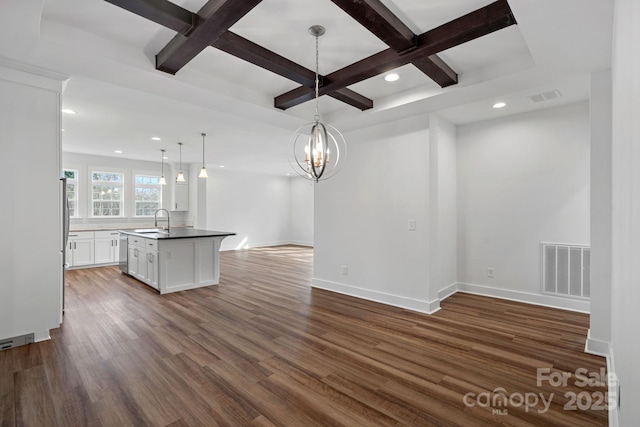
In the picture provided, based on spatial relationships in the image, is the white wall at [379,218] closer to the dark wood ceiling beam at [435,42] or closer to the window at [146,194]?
the dark wood ceiling beam at [435,42]

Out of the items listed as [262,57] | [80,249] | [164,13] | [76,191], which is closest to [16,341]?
[164,13]

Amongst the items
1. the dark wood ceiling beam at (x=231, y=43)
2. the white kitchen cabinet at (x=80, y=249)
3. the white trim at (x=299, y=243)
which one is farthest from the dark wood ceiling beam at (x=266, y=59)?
the white trim at (x=299, y=243)

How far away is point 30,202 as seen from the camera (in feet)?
9.91

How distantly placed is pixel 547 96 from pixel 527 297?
270 cm

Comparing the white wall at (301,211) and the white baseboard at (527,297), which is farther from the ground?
the white wall at (301,211)

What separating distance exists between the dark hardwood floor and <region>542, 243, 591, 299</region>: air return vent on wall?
354mm

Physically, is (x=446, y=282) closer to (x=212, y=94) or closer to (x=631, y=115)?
(x=631, y=115)

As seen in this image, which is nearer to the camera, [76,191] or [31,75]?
[31,75]

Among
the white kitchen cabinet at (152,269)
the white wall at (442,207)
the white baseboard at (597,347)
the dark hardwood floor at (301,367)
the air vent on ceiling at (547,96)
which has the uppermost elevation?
the air vent on ceiling at (547,96)

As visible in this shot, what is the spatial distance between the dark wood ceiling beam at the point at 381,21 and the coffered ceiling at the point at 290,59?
0.04 meters

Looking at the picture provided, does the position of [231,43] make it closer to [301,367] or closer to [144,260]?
[301,367]

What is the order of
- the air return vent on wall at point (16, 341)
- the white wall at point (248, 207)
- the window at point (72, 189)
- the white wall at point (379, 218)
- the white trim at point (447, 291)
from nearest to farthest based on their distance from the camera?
the air return vent on wall at point (16, 341) < the white wall at point (379, 218) < the white trim at point (447, 291) < the window at point (72, 189) < the white wall at point (248, 207)

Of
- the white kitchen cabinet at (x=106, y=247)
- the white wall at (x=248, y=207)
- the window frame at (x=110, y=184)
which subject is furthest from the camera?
the white wall at (x=248, y=207)

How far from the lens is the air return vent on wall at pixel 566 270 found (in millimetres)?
3912
